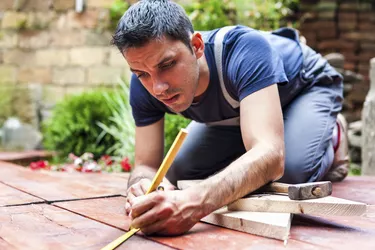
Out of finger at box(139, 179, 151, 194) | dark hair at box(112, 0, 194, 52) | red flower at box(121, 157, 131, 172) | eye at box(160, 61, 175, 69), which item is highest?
dark hair at box(112, 0, 194, 52)

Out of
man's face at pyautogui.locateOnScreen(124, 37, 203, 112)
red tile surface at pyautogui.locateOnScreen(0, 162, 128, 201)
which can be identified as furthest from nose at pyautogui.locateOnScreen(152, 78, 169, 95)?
red tile surface at pyautogui.locateOnScreen(0, 162, 128, 201)

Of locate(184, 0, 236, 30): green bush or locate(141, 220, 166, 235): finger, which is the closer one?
locate(141, 220, 166, 235): finger

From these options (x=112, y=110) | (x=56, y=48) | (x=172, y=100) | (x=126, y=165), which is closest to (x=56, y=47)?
(x=56, y=48)

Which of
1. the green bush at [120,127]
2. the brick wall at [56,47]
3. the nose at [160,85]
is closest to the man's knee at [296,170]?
the nose at [160,85]

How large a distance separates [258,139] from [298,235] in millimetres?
331

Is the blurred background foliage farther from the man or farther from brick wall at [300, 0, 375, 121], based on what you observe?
the man

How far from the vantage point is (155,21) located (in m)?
1.57

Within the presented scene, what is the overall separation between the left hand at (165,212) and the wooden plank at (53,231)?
48 millimetres

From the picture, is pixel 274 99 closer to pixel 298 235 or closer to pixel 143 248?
pixel 298 235

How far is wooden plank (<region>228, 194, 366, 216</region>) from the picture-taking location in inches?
55.2

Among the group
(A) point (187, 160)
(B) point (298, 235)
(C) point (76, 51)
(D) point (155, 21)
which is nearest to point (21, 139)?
(C) point (76, 51)

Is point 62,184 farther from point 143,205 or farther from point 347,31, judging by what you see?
point 347,31

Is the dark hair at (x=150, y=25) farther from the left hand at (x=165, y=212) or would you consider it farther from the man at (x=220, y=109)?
the left hand at (x=165, y=212)

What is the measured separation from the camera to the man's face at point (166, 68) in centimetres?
156
